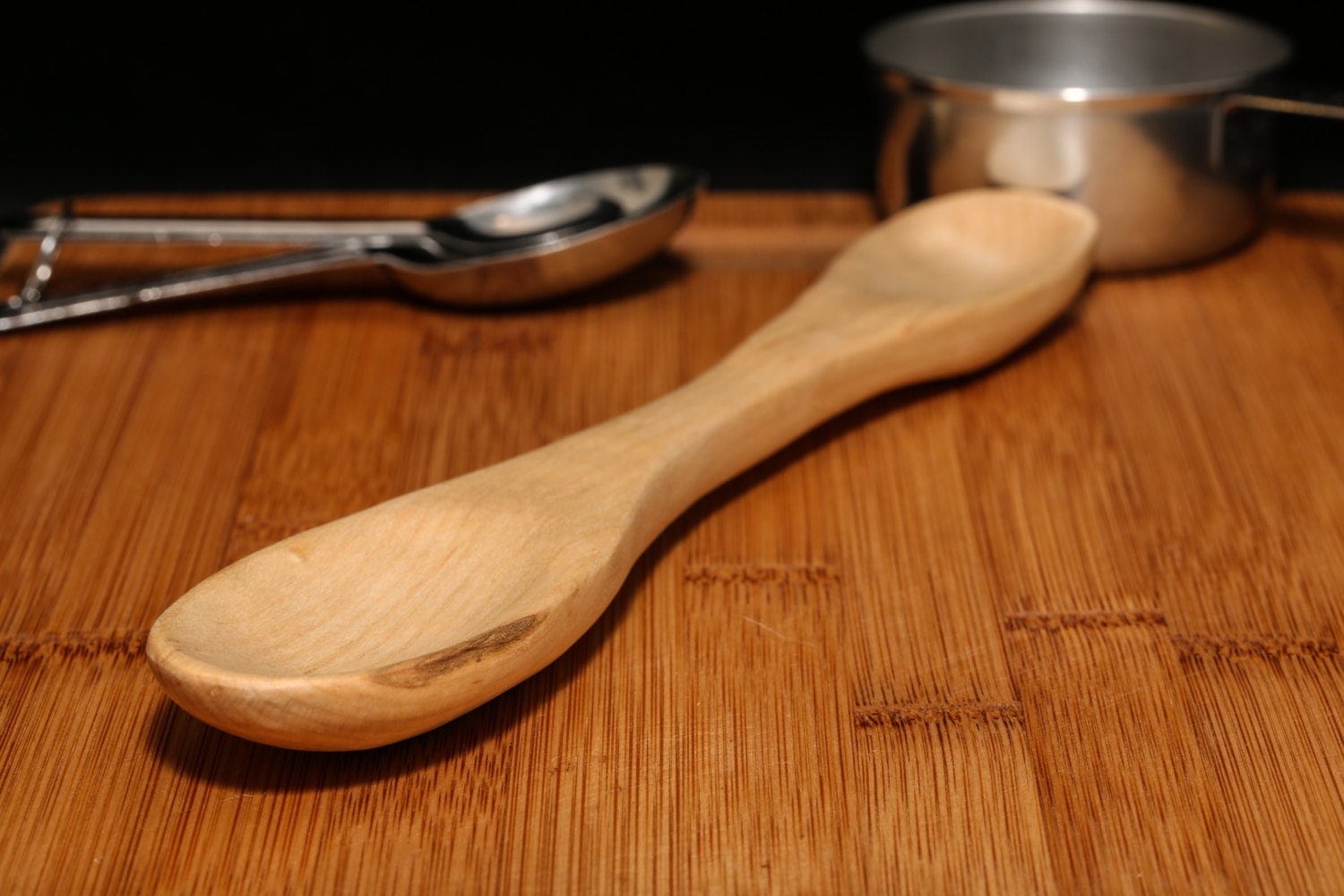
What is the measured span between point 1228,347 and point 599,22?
55 cm

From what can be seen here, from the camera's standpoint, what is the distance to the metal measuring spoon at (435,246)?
Answer: 67 cm

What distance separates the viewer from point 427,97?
1024 millimetres

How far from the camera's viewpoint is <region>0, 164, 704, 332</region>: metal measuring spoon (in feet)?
2.21

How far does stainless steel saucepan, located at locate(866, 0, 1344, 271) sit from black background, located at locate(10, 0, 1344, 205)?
0.70 ft

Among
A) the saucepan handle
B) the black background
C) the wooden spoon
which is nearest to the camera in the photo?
the wooden spoon

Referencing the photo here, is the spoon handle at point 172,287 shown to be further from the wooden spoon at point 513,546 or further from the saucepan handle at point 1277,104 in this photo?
the saucepan handle at point 1277,104

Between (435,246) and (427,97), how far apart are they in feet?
1.18

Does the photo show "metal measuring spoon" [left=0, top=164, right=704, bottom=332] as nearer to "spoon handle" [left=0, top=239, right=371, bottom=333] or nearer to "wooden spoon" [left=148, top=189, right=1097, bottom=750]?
"spoon handle" [left=0, top=239, right=371, bottom=333]

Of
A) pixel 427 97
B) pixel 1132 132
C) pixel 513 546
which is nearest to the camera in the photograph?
pixel 513 546

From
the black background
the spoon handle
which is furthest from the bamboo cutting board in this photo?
the black background

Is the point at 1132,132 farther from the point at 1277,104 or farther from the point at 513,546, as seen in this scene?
the point at 513,546

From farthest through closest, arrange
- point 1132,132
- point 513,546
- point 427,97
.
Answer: point 427,97, point 1132,132, point 513,546

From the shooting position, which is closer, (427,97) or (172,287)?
(172,287)

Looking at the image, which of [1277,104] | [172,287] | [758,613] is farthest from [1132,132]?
[172,287]
